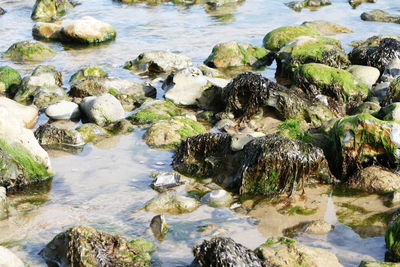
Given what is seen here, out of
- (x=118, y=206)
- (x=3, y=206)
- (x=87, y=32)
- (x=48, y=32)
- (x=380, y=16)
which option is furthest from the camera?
(x=380, y=16)

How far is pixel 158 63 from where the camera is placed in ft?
49.4

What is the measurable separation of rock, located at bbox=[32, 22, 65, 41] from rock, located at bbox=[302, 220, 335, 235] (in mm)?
13756

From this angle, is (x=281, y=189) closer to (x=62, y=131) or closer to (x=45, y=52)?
(x=62, y=131)

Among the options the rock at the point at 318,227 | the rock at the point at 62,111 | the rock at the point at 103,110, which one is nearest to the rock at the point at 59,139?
the rock at the point at 103,110

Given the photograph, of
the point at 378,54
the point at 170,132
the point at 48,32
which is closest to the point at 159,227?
the point at 170,132

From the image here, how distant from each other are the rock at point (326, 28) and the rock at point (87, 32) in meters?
6.71

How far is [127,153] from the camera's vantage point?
386 inches

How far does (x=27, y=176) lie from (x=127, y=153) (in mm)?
1876

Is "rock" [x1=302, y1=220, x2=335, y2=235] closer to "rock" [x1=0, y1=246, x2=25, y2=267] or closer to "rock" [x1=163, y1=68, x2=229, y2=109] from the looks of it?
"rock" [x1=0, y1=246, x2=25, y2=267]

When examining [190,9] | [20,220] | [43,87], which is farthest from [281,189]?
[190,9]

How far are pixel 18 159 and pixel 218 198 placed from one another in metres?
3.08

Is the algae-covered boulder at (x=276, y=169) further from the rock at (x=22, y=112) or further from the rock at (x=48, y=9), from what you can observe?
the rock at (x=48, y=9)

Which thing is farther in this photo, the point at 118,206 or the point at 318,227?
the point at 118,206

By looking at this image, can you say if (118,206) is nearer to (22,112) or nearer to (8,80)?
(22,112)
